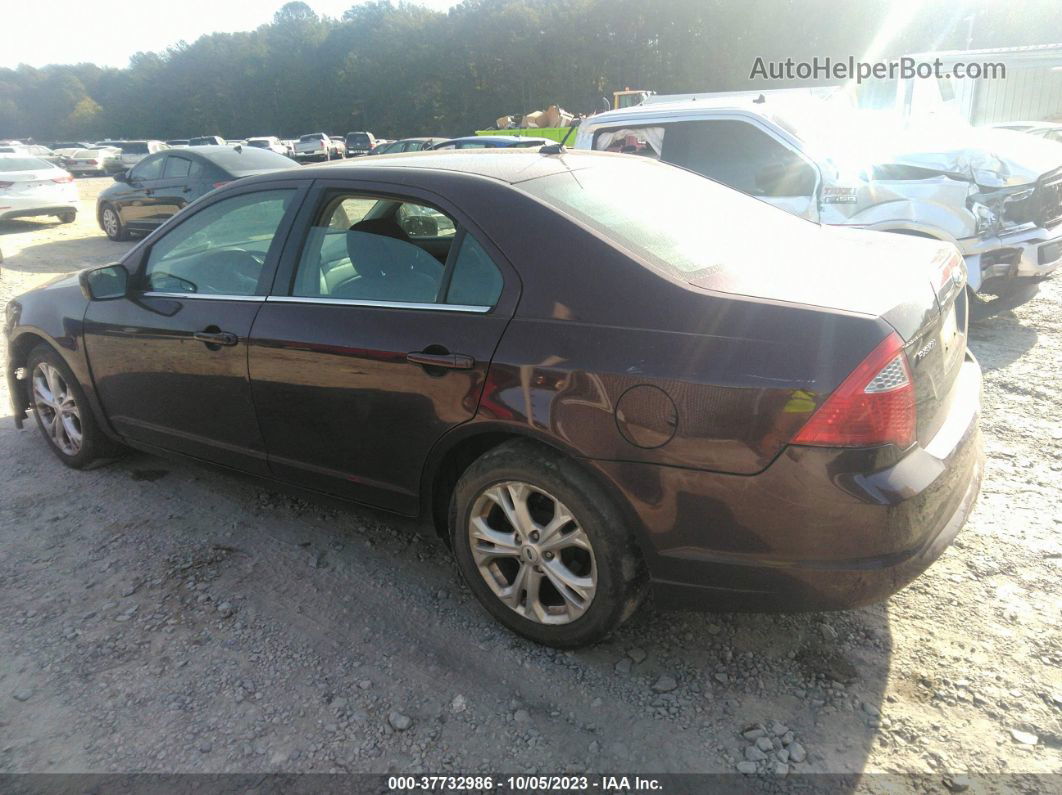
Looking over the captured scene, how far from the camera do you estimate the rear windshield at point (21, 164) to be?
15.1m

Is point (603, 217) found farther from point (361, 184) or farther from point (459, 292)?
point (361, 184)

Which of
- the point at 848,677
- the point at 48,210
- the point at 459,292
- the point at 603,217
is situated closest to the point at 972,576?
the point at 848,677

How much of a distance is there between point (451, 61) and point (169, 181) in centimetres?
6806

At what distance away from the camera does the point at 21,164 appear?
1532 cm

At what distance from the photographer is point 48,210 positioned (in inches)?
609

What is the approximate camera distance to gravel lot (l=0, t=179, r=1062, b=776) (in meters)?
2.31

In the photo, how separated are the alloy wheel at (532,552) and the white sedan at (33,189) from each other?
15975mm

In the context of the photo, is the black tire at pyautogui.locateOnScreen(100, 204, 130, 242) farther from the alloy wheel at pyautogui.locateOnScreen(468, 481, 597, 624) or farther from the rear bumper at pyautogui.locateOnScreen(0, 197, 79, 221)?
the alloy wheel at pyautogui.locateOnScreen(468, 481, 597, 624)

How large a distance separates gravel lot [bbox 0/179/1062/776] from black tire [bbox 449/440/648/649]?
0.16 m

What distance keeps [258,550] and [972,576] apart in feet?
9.78

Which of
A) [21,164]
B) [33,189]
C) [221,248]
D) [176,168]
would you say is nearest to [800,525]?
[221,248]

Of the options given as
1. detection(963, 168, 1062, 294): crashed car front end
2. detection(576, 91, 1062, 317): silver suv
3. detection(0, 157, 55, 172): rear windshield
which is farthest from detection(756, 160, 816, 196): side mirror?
detection(0, 157, 55, 172): rear windshield

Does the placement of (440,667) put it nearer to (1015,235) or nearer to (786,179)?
(786,179)

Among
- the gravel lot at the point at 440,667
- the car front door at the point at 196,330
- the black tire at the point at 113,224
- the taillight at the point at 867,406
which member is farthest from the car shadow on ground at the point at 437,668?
the black tire at the point at 113,224
